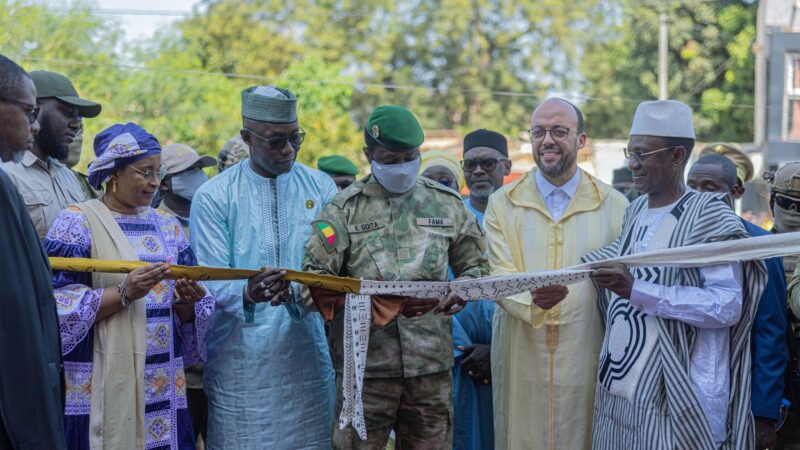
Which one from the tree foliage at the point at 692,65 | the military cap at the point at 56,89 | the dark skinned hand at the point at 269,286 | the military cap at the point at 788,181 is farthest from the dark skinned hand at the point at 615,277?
the tree foliage at the point at 692,65

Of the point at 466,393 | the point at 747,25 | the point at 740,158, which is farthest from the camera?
the point at 747,25

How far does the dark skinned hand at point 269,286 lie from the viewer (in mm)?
4871

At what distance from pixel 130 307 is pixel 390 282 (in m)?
1.42

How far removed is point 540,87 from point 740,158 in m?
Result: 28.8

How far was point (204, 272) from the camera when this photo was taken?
16.1 feet

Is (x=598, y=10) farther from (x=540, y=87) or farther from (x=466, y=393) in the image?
(x=466, y=393)

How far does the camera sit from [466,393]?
6.29 m

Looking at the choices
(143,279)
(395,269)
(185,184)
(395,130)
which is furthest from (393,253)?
(185,184)

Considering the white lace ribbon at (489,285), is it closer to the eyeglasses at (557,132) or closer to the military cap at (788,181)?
the military cap at (788,181)

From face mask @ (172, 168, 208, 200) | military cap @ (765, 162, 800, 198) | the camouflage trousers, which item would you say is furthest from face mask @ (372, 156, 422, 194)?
face mask @ (172, 168, 208, 200)

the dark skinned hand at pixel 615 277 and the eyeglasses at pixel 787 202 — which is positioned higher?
the eyeglasses at pixel 787 202

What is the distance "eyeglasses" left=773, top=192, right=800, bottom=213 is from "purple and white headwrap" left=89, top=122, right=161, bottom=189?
3.69m

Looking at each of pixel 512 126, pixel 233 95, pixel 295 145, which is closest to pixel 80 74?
pixel 233 95

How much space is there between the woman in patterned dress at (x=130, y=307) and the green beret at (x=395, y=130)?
124cm
